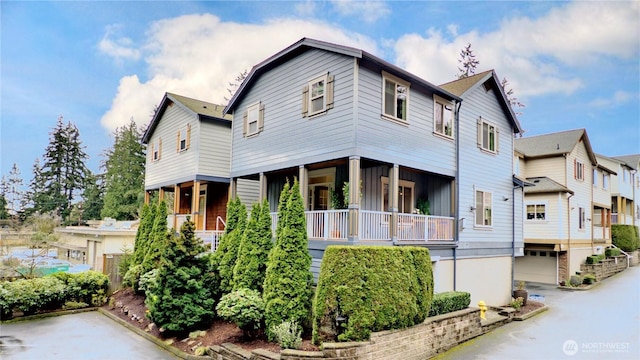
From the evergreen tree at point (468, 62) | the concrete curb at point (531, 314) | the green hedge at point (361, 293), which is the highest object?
the evergreen tree at point (468, 62)

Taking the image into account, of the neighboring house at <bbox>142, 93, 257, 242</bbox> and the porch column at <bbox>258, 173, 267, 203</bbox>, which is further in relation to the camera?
the neighboring house at <bbox>142, 93, 257, 242</bbox>

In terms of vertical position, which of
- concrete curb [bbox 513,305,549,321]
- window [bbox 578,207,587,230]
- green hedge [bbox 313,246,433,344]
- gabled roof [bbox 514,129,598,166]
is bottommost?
concrete curb [bbox 513,305,549,321]

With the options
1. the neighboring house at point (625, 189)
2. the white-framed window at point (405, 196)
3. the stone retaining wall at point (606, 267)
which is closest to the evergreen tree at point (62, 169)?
the white-framed window at point (405, 196)

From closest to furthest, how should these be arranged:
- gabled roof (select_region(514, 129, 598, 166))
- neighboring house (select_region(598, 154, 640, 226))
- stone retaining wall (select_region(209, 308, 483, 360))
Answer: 1. stone retaining wall (select_region(209, 308, 483, 360))
2. gabled roof (select_region(514, 129, 598, 166))
3. neighboring house (select_region(598, 154, 640, 226))

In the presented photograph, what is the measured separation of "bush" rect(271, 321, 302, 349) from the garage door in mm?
19657

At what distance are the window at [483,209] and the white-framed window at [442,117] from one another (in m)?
2.92

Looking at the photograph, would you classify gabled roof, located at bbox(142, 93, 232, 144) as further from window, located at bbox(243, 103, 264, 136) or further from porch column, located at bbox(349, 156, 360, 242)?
porch column, located at bbox(349, 156, 360, 242)

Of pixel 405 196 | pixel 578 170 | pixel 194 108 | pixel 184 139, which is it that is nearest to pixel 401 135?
pixel 405 196

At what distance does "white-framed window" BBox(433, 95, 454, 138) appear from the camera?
45.2ft

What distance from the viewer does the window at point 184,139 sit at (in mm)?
18156

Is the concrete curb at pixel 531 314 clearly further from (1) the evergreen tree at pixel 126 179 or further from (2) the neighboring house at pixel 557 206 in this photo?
(1) the evergreen tree at pixel 126 179

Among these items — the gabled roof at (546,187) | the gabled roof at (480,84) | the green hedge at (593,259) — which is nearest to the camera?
the gabled roof at (480,84)

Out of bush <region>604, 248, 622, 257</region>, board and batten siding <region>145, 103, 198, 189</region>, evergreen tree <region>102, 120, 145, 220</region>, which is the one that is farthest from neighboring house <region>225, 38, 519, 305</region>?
evergreen tree <region>102, 120, 145, 220</region>

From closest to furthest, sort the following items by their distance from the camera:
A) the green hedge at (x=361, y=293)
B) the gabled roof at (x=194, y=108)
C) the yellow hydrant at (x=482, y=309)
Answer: the green hedge at (x=361, y=293)
the yellow hydrant at (x=482, y=309)
the gabled roof at (x=194, y=108)
